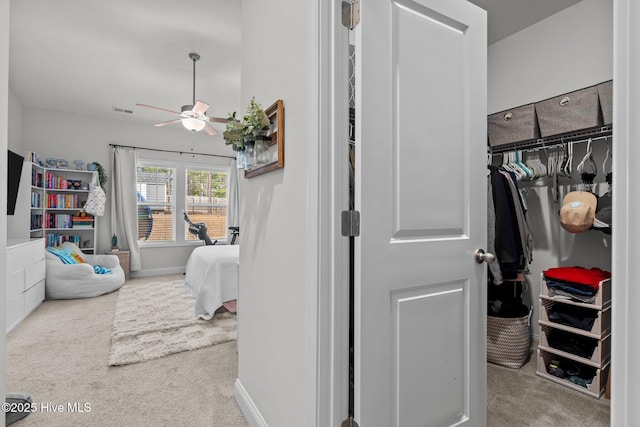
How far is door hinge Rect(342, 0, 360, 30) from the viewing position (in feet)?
3.87

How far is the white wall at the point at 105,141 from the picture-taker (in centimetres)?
486

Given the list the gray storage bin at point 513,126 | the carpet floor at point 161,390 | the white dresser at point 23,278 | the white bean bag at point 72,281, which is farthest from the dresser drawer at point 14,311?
the gray storage bin at point 513,126

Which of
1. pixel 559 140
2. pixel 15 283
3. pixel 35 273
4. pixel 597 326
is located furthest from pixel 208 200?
pixel 597 326

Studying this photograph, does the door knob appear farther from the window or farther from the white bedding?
the window

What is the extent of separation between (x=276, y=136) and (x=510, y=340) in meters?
2.16

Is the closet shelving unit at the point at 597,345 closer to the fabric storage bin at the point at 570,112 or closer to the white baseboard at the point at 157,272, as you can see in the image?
the fabric storage bin at the point at 570,112

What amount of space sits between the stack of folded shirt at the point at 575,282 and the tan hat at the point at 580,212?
0.94ft

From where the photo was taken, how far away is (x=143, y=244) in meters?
5.68

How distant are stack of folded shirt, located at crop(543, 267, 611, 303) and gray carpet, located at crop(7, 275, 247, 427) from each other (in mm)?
2089

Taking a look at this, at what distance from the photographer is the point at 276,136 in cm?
144

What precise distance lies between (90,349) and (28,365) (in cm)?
36

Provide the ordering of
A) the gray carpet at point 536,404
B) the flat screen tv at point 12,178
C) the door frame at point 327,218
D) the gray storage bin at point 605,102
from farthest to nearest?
the flat screen tv at point 12,178 < the gray storage bin at point 605,102 < the gray carpet at point 536,404 < the door frame at point 327,218

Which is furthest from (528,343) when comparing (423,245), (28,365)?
(28,365)

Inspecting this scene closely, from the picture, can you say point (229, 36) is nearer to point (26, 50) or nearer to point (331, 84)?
point (26, 50)
